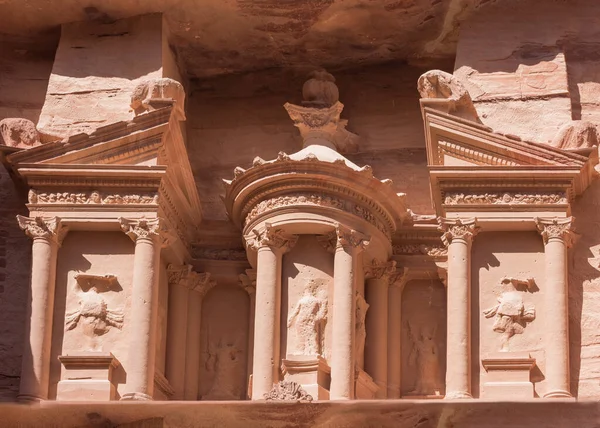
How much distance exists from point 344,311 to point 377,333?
1.07 metres

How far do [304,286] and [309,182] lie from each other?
1.24m

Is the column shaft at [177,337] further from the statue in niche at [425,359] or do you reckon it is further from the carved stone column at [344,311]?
the statue in niche at [425,359]

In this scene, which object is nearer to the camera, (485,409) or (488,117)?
(485,409)

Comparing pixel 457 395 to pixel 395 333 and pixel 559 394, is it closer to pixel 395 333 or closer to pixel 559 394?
pixel 559 394

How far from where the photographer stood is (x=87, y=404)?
83.3 ft

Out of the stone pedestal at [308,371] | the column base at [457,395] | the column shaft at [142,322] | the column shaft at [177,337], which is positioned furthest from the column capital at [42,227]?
the column base at [457,395]

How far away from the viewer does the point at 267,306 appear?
88.6 feet

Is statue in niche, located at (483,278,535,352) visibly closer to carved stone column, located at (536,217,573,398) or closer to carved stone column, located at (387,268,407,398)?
carved stone column, located at (536,217,573,398)

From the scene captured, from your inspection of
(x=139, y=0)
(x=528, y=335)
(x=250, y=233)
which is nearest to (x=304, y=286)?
(x=250, y=233)

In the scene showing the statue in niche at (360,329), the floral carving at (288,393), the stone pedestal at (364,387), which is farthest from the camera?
the statue in niche at (360,329)

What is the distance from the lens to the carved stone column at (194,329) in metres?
28.1

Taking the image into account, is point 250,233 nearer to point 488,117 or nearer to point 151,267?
point 151,267

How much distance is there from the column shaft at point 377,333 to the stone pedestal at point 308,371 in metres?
1.11

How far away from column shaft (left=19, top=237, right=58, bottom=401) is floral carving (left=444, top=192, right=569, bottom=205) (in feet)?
15.6
